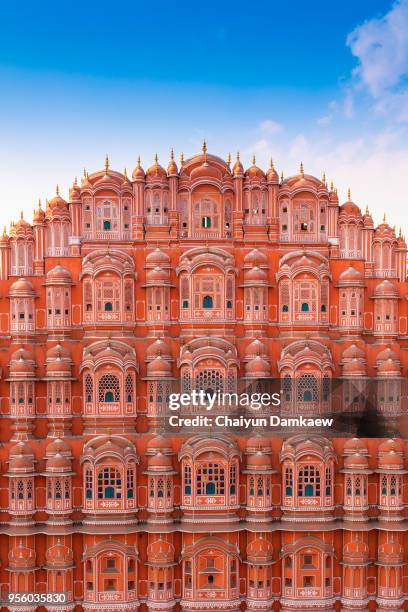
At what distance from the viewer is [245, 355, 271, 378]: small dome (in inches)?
1201

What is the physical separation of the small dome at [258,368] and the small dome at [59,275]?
8945mm

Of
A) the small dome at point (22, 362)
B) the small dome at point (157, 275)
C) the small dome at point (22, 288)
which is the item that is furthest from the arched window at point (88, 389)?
the small dome at point (157, 275)

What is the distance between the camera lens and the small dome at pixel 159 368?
99.2 feet

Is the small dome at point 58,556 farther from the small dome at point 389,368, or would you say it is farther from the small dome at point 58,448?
the small dome at point 389,368

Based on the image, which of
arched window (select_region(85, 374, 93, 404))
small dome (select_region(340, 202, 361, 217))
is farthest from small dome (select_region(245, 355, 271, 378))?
small dome (select_region(340, 202, 361, 217))

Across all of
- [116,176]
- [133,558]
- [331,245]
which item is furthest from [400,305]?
[133,558]

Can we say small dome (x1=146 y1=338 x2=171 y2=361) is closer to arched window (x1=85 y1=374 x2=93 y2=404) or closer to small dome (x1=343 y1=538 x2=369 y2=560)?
arched window (x1=85 y1=374 x2=93 y2=404)

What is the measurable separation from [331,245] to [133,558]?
16.5m

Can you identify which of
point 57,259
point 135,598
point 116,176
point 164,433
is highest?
point 116,176

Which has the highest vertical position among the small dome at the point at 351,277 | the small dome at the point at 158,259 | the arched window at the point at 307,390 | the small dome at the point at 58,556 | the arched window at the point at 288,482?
the small dome at the point at 158,259

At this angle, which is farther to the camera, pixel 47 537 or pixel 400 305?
pixel 400 305

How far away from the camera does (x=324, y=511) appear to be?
30.1 m

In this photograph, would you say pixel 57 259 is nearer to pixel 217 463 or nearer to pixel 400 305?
pixel 217 463

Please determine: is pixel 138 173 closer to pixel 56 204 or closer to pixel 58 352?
pixel 56 204
